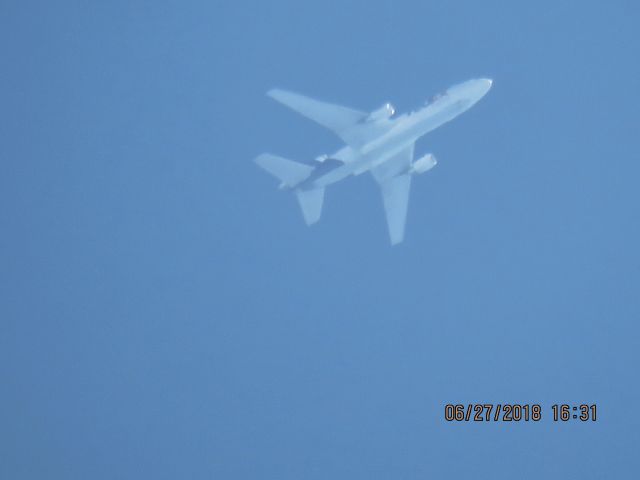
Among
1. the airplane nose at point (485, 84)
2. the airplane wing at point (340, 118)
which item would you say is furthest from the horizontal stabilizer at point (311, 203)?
the airplane nose at point (485, 84)

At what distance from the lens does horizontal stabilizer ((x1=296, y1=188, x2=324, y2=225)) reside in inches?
1195

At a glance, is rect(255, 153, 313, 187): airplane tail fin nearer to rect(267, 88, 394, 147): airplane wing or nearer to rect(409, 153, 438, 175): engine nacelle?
rect(267, 88, 394, 147): airplane wing

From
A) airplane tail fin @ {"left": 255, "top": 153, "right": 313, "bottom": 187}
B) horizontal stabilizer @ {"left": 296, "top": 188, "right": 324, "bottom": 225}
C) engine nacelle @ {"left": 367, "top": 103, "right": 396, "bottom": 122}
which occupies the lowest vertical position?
horizontal stabilizer @ {"left": 296, "top": 188, "right": 324, "bottom": 225}

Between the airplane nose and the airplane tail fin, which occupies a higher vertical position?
the airplane nose

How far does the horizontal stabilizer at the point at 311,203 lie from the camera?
99.6ft

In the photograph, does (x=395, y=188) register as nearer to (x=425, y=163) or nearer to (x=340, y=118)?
(x=425, y=163)

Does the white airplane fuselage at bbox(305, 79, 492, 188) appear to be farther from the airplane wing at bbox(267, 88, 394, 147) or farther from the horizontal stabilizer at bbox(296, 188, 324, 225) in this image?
the horizontal stabilizer at bbox(296, 188, 324, 225)

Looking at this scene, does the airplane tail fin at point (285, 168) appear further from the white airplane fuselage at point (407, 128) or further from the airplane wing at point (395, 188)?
the airplane wing at point (395, 188)

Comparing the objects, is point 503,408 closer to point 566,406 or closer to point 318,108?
point 566,406

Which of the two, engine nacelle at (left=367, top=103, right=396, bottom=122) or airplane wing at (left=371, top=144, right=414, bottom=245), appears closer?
engine nacelle at (left=367, top=103, right=396, bottom=122)

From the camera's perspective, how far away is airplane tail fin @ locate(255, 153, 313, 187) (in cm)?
2944

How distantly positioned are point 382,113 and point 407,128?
1.02 metres

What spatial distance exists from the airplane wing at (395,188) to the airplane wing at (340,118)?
3.08 metres

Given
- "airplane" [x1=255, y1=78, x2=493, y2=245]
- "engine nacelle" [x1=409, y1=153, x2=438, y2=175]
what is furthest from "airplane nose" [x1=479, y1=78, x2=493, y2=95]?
"engine nacelle" [x1=409, y1=153, x2=438, y2=175]
